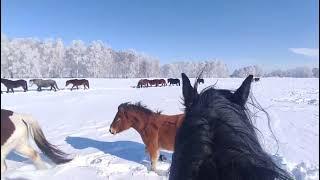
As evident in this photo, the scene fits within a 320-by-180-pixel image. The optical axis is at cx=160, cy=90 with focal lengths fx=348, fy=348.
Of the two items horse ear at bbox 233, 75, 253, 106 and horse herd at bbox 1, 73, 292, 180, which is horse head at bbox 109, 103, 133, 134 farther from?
horse ear at bbox 233, 75, 253, 106

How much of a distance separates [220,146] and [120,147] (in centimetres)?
264

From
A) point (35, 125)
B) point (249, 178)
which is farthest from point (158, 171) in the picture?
point (249, 178)

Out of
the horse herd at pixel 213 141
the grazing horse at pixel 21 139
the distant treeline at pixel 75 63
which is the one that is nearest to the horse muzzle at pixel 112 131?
the distant treeline at pixel 75 63

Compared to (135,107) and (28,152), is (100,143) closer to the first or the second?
(135,107)

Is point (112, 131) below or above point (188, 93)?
below

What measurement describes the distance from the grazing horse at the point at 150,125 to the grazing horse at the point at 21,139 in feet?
4.20

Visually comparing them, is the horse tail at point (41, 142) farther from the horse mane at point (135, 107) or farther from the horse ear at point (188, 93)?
the horse mane at point (135, 107)

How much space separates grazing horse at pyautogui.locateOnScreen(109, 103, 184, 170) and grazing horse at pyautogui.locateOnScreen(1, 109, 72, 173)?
1.28 metres

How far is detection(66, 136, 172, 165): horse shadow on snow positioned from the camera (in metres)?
2.73

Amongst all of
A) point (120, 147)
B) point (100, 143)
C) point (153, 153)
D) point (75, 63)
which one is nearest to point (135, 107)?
point (153, 153)

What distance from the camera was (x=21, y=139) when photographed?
689mm

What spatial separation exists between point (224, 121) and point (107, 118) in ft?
12.0

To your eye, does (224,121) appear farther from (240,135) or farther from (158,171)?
(158,171)

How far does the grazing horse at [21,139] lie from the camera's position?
51 centimetres
